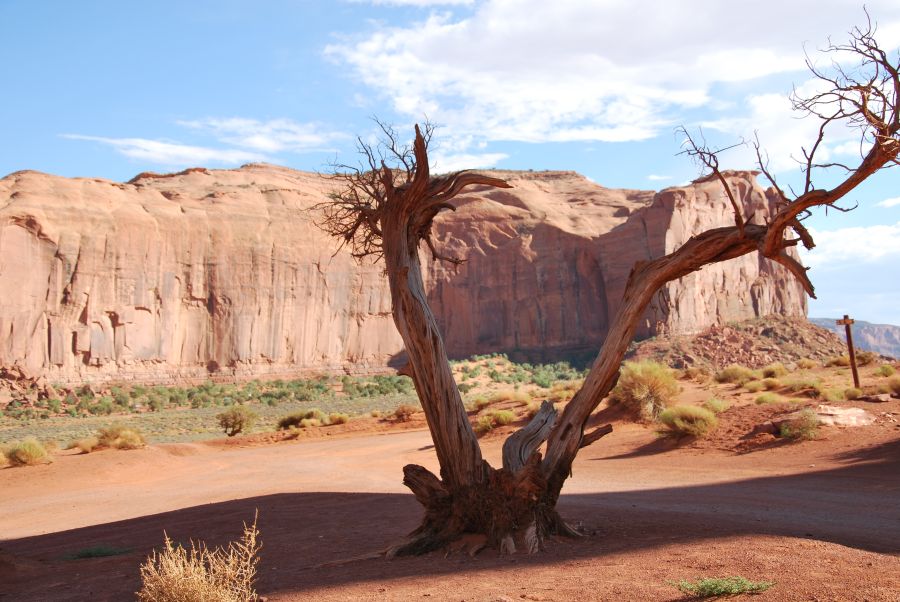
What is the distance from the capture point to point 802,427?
17.4 m

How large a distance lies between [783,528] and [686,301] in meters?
55.8

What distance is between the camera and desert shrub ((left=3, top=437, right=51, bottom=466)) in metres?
23.2

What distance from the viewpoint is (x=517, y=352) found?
69.9m

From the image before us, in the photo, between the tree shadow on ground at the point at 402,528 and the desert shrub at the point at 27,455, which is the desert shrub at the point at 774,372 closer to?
the tree shadow on ground at the point at 402,528

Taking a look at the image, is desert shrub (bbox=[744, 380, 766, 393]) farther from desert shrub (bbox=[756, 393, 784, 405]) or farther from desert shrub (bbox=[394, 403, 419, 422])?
desert shrub (bbox=[394, 403, 419, 422])

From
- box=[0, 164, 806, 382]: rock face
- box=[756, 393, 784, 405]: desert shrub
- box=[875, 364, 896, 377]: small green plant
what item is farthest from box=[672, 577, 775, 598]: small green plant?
box=[0, 164, 806, 382]: rock face

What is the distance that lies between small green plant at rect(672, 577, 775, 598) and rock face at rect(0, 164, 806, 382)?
4144 centimetres

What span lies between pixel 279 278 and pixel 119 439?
36148 mm

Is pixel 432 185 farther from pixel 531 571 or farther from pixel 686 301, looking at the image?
pixel 686 301

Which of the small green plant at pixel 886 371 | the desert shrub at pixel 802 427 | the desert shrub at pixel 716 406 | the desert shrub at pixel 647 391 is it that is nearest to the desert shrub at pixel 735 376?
the small green plant at pixel 886 371

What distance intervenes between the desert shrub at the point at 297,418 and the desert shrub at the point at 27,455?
10143mm

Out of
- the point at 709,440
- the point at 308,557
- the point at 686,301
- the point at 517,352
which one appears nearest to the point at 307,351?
the point at 517,352

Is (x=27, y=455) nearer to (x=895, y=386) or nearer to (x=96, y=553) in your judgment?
(x=96, y=553)

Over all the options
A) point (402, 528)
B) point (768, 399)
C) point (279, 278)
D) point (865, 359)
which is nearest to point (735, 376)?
point (865, 359)
